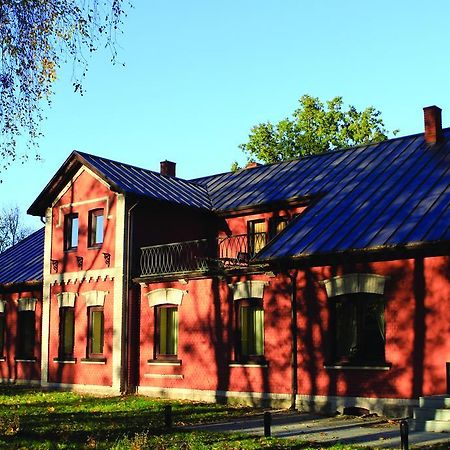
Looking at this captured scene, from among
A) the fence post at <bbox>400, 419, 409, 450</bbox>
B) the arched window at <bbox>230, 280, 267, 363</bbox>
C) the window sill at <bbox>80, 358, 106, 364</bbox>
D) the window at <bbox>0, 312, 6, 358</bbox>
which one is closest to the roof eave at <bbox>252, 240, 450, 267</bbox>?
the arched window at <bbox>230, 280, 267, 363</bbox>

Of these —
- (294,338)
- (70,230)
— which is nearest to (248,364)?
(294,338)

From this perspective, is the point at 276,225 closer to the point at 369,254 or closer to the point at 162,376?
the point at 162,376

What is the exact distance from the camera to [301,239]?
60.5 feet

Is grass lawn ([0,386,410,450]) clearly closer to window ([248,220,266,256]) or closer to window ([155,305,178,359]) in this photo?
window ([155,305,178,359])

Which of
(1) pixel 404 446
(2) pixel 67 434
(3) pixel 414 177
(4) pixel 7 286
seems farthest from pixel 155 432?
(4) pixel 7 286

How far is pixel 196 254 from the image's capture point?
23.2 metres

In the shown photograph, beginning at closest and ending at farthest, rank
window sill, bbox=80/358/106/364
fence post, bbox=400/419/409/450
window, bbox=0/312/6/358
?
fence post, bbox=400/419/409/450 < window sill, bbox=80/358/106/364 < window, bbox=0/312/6/358

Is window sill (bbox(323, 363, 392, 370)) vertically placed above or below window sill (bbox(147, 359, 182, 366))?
above

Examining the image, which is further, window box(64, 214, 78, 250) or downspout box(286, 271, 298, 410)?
window box(64, 214, 78, 250)

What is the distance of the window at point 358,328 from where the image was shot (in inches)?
659

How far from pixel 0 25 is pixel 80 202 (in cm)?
1115

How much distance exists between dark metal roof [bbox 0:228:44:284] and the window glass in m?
2.16

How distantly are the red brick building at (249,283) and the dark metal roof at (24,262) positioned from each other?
0.32 ft

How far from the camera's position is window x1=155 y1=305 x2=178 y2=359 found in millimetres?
21391
